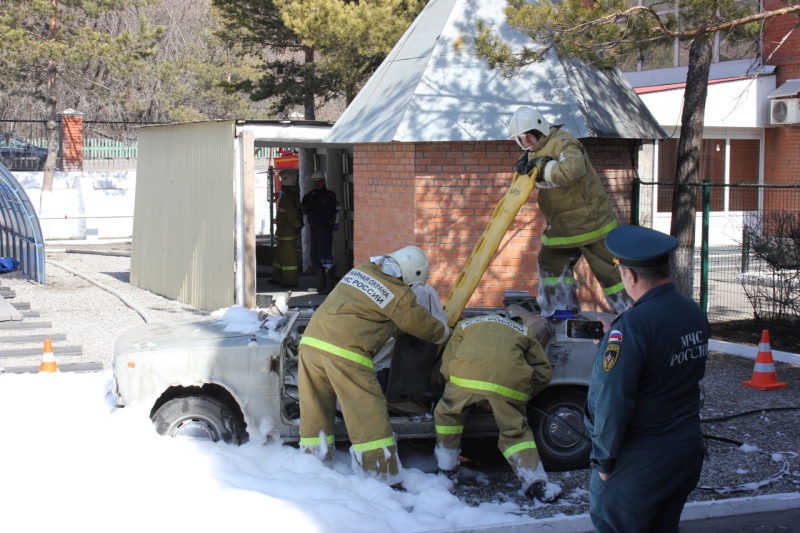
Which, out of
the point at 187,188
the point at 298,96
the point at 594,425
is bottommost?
the point at 594,425

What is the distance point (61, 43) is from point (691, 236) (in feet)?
76.4

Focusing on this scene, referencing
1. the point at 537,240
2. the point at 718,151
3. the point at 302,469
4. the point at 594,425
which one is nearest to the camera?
the point at 594,425

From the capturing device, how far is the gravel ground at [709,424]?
19.9 ft

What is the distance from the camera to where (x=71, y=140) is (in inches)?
1331

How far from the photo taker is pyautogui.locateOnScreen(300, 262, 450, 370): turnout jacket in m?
5.93

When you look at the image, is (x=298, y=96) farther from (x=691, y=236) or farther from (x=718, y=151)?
(x=691, y=236)

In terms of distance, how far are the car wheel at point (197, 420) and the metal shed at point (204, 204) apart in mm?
6862

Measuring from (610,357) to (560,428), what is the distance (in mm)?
2912

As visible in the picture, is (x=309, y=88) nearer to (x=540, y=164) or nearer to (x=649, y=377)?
(x=540, y=164)

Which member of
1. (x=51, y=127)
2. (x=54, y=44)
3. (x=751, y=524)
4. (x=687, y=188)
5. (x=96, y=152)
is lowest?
(x=751, y=524)

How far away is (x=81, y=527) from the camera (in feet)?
15.3

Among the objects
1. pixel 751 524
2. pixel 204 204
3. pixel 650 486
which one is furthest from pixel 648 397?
pixel 204 204

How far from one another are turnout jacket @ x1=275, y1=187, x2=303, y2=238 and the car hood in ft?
26.7

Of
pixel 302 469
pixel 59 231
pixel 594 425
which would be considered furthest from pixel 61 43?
pixel 594 425
